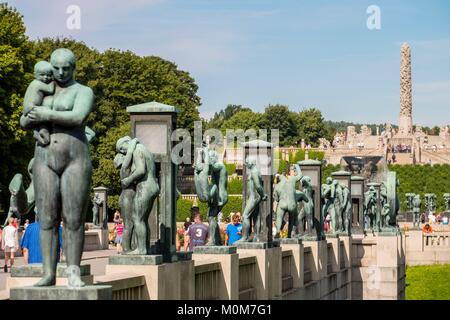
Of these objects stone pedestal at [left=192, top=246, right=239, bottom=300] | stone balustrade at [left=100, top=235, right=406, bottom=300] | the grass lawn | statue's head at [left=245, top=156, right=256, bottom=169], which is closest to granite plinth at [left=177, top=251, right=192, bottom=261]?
stone balustrade at [left=100, top=235, right=406, bottom=300]

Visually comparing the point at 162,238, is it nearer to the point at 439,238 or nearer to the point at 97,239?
the point at 97,239

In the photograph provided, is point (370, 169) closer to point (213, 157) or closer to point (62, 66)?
point (213, 157)

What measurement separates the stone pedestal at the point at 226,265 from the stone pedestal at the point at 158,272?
1935mm

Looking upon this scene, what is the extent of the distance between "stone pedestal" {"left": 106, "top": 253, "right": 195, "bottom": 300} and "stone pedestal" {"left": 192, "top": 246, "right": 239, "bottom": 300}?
6.35 ft

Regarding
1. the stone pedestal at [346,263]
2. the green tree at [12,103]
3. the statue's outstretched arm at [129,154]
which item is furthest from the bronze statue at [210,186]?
the green tree at [12,103]

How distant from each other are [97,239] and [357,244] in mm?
11738

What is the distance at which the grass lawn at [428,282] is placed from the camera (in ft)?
127

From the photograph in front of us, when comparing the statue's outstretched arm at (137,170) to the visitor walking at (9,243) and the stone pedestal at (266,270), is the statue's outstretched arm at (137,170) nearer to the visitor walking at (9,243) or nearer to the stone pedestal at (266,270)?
the stone pedestal at (266,270)

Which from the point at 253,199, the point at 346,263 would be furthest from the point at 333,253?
the point at 253,199

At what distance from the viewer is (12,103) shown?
168 ft

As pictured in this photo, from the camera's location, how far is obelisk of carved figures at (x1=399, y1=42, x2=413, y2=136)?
160 m

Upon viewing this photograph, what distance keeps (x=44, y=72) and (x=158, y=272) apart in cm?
454

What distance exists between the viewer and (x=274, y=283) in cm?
2059
